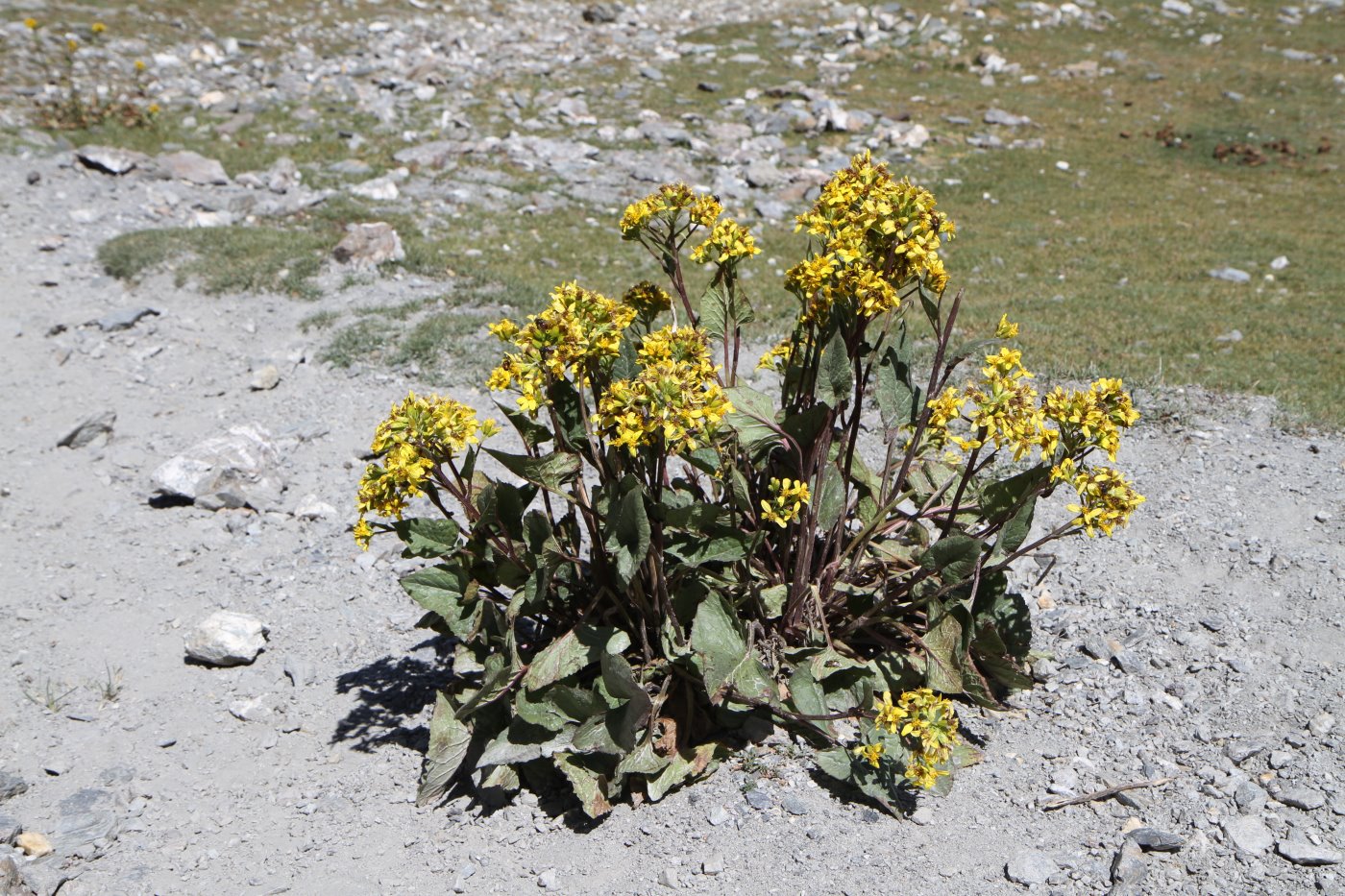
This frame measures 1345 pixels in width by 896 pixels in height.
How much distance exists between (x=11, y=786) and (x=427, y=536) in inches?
72.9

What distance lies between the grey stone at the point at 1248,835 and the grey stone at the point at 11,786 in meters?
4.13

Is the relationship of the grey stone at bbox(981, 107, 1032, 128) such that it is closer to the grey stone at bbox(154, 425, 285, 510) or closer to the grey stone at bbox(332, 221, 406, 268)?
the grey stone at bbox(332, 221, 406, 268)

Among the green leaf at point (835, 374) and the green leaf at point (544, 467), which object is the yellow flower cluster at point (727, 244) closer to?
the green leaf at point (835, 374)

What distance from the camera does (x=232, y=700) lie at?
4.30 m

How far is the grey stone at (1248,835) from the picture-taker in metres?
3.30

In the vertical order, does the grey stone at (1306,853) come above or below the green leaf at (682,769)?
above

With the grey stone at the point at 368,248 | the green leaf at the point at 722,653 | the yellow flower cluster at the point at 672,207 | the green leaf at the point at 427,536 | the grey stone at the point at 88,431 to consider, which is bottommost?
the grey stone at the point at 88,431

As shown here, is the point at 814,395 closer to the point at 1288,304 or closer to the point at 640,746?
the point at 640,746

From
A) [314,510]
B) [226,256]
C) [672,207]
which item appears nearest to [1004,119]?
[226,256]

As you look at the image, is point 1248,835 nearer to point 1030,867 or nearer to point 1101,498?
point 1030,867

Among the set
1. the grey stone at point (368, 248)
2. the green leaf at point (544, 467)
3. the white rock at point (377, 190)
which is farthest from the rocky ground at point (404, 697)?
the white rock at point (377, 190)

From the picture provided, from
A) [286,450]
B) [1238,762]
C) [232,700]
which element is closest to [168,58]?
[286,450]

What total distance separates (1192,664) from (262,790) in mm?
3537

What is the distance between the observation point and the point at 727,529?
135 inches
